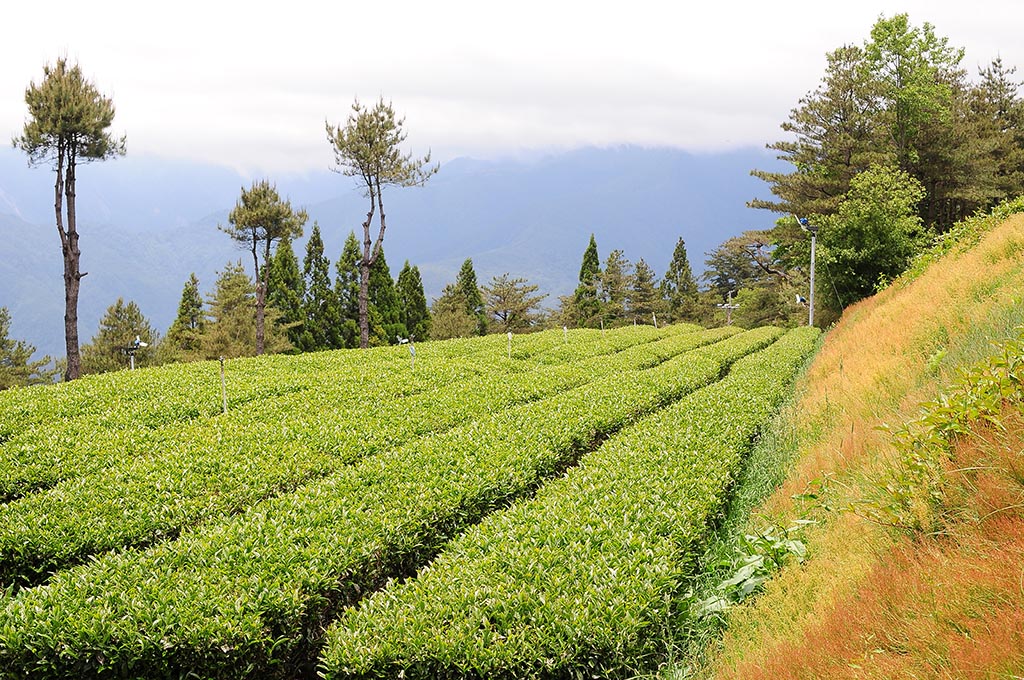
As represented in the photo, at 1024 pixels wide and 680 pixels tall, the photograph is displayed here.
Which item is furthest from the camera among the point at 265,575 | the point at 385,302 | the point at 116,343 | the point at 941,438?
the point at 385,302

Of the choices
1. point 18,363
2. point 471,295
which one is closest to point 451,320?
point 471,295

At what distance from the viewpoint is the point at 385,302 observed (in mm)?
52562

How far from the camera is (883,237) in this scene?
1282 inches

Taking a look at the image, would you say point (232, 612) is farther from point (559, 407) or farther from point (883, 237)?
point (883, 237)

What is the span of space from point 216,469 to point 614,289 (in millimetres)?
51602

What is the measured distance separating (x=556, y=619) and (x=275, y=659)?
2258 millimetres

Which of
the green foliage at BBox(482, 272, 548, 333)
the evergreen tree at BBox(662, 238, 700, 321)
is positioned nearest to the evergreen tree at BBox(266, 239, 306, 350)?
the green foliage at BBox(482, 272, 548, 333)

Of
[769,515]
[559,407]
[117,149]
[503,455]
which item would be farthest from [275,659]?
[117,149]

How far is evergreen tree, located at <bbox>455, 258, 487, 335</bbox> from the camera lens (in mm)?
60875

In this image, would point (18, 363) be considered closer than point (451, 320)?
Yes

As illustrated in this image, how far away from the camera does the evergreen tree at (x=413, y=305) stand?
54531 mm

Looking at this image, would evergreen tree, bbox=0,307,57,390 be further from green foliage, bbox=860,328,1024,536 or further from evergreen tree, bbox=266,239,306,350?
green foliage, bbox=860,328,1024,536

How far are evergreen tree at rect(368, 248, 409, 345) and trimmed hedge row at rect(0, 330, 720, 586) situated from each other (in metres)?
37.6

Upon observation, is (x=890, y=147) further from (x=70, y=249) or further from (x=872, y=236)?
(x=70, y=249)
